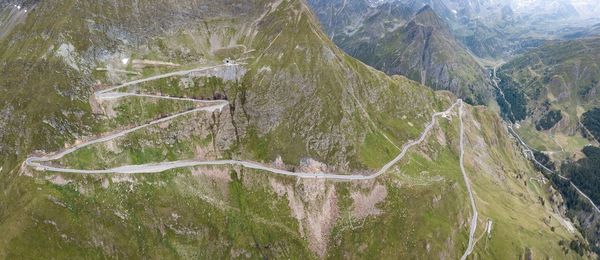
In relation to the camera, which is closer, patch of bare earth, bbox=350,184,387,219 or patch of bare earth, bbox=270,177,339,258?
patch of bare earth, bbox=270,177,339,258

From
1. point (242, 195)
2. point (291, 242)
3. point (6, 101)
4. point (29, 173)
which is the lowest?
point (291, 242)

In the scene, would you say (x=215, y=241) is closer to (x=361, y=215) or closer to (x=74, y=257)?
(x=74, y=257)

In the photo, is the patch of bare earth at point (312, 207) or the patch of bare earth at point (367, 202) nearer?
the patch of bare earth at point (312, 207)

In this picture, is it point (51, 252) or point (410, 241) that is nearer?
point (51, 252)

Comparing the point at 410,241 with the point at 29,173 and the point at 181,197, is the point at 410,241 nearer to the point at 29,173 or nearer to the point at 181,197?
the point at 181,197

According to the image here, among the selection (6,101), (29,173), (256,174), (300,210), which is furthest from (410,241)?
(6,101)

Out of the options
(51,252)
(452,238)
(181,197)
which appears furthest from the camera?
(452,238)

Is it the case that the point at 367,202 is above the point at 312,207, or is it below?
above

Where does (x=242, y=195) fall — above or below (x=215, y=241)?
above

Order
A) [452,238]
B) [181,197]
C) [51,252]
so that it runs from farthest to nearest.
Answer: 1. [452,238]
2. [181,197]
3. [51,252]

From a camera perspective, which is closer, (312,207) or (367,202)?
(312,207)
